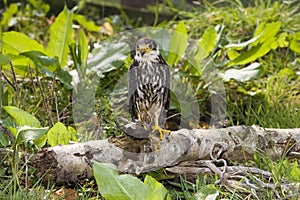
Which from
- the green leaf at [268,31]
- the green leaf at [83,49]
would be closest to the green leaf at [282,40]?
the green leaf at [268,31]

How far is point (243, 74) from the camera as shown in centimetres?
317

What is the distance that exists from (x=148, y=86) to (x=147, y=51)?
160mm

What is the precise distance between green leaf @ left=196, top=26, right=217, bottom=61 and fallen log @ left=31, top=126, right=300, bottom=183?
2.78 feet

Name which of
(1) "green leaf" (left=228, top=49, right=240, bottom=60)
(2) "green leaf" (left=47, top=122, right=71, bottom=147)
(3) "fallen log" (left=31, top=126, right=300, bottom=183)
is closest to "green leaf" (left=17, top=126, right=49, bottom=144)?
(3) "fallen log" (left=31, top=126, right=300, bottom=183)

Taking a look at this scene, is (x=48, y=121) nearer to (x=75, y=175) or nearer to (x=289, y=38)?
(x=75, y=175)

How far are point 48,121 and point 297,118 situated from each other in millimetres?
1323

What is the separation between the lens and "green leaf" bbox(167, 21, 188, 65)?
3178 millimetres

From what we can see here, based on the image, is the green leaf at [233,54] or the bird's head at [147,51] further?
the green leaf at [233,54]

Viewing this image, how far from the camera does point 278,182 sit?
84.4 inches

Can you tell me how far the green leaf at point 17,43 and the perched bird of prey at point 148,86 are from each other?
92 centimetres

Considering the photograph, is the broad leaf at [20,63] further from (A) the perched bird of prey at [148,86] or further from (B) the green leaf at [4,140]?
(A) the perched bird of prey at [148,86]

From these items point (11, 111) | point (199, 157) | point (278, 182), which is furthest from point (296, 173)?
point (11, 111)

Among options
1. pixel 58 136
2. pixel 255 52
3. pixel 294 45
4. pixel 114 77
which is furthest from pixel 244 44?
pixel 58 136

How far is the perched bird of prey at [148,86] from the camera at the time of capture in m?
2.36
